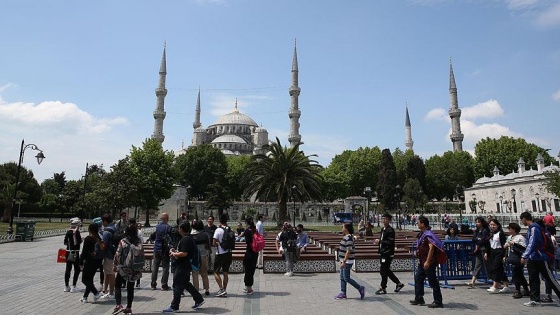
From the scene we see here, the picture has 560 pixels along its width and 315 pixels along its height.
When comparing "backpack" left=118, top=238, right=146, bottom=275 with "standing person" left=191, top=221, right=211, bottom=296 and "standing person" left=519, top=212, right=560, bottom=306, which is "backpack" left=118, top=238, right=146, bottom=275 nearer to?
"standing person" left=191, top=221, right=211, bottom=296

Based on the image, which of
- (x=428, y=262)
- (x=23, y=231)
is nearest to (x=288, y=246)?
(x=428, y=262)

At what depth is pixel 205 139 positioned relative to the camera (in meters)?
94.1

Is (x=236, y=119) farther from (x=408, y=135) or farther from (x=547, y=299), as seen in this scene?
(x=547, y=299)

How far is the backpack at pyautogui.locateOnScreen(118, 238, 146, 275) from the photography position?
20.4ft

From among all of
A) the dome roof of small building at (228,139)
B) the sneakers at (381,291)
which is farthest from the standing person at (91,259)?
the dome roof of small building at (228,139)

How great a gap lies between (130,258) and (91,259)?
5.46 feet

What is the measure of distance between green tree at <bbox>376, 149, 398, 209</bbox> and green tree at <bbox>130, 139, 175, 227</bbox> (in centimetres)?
3428

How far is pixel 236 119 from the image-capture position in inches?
3944

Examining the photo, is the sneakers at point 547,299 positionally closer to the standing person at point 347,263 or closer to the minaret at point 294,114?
the standing person at point 347,263

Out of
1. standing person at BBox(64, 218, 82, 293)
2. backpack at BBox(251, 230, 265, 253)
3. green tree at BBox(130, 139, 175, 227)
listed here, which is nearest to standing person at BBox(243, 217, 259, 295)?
backpack at BBox(251, 230, 265, 253)

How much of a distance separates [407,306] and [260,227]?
5777 millimetres

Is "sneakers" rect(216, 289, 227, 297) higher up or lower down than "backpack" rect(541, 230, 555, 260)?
lower down

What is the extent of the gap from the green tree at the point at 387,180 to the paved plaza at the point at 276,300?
50.2 m

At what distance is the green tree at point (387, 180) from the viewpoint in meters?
58.4
